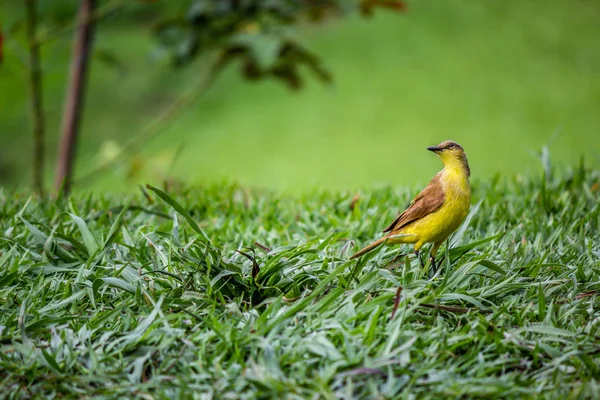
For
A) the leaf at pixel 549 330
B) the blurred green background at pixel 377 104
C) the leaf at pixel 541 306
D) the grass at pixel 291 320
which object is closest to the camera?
the grass at pixel 291 320

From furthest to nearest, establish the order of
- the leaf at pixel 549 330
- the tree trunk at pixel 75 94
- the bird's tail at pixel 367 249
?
the tree trunk at pixel 75 94 → the bird's tail at pixel 367 249 → the leaf at pixel 549 330

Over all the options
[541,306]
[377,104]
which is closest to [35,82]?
[541,306]

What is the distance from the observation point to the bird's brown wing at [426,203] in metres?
2.10

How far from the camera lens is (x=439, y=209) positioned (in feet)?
6.84

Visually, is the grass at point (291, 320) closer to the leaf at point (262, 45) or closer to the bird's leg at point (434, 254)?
the bird's leg at point (434, 254)

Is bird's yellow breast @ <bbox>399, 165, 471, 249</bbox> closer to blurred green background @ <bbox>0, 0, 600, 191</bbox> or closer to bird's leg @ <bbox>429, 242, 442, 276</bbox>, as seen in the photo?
bird's leg @ <bbox>429, 242, 442, 276</bbox>

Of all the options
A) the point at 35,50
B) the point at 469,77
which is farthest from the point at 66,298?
the point at 469,77

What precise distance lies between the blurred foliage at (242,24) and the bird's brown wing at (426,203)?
1475 millimetres

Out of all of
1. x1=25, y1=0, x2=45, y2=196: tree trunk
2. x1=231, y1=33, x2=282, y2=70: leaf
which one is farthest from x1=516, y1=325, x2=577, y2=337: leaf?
x1=25, y1=0, x2=45, y2=196: tree trunk

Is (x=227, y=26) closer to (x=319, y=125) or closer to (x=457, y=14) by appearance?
(x=319, y=125)

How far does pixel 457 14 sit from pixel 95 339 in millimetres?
7818

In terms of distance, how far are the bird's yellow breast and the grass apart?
0.10 m

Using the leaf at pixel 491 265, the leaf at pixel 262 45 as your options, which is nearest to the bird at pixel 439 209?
the leaf at pixel 491 265

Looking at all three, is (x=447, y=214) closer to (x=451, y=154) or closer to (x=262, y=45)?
(x=451, y=154)
